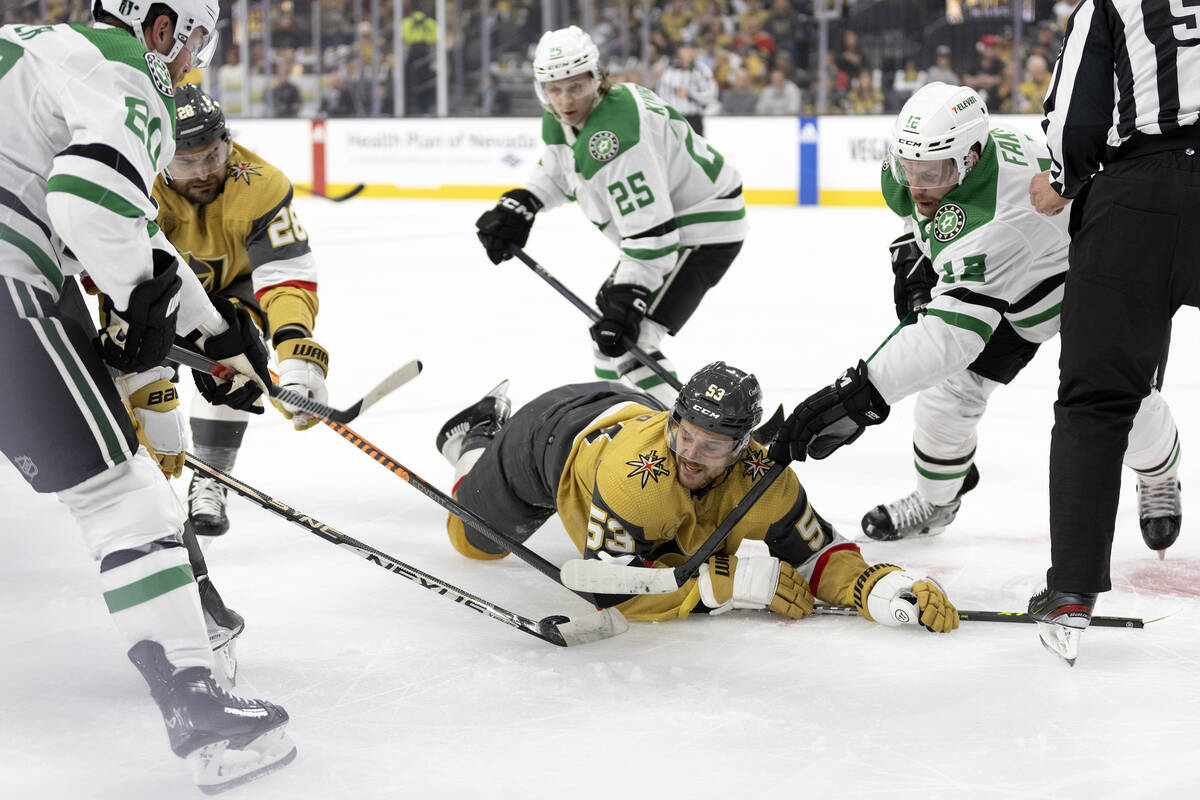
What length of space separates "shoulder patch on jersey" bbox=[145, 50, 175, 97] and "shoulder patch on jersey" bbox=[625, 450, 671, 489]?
97cm

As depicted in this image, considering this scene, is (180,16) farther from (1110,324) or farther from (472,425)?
(472,425)

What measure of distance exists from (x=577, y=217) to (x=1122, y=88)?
8113mm

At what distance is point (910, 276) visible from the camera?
9.46 feet

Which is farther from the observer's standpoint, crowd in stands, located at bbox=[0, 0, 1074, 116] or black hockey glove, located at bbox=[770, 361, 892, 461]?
crowd in stands, located at bbox=[0, 0, 1074, 116]

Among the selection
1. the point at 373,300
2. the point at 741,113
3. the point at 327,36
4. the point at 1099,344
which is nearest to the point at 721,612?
the point at 1099,344

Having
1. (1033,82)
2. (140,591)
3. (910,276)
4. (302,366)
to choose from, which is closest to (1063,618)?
(910,276)

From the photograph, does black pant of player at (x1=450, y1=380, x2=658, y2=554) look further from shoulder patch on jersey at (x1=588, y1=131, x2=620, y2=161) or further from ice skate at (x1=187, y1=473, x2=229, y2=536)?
shoulder patch on jersey at (x1=588, y1=131, x2=620, y2=161)

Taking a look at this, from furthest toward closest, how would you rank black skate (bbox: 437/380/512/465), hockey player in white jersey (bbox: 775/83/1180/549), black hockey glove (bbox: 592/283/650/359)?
black hockey glove (bbox: 592/283/650/359) → black skate (bbox: 437/380/512/465) → hockey player in white jersey (bbox: 775/83/1180/549)

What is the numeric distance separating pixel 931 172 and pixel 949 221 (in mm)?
99

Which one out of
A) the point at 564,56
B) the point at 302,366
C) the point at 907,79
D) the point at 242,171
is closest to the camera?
the point at 302,366

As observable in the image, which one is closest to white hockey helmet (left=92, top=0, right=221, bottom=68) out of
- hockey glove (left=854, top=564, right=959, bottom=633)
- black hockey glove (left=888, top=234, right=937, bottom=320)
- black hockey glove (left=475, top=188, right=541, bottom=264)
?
hockey glove (left=854, top=564, right=959, bottom=633)

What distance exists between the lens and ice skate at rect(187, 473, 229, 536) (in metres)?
2.95

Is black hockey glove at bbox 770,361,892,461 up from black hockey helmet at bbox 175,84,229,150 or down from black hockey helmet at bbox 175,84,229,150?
down

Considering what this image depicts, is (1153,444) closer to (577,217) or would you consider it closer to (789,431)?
(789,431)
